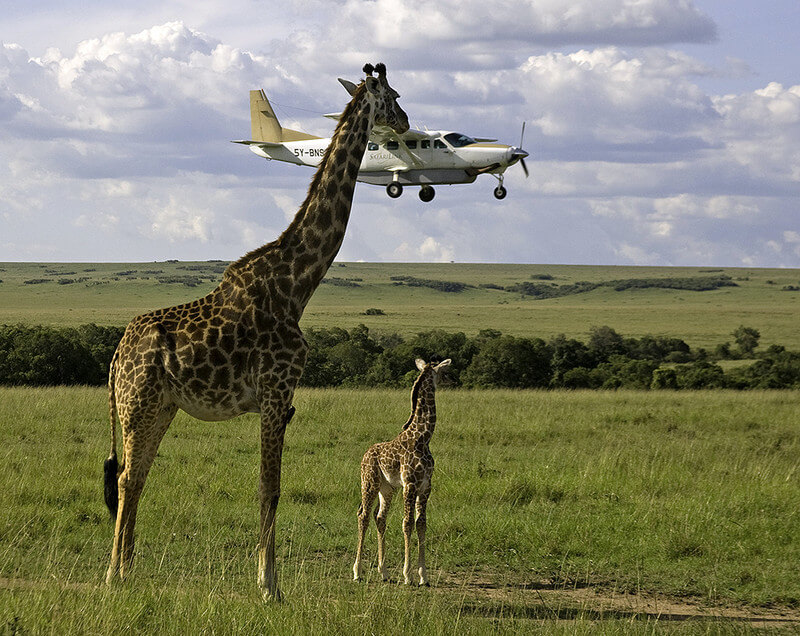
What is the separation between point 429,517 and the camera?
10750 millimetres

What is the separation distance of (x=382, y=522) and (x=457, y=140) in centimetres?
2876

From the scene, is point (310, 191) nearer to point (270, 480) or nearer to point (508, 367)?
point (270, 480)

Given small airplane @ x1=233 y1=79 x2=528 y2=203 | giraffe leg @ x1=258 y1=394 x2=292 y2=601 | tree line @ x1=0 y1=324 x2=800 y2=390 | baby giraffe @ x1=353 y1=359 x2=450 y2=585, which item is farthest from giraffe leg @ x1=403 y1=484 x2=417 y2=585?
small airplane @ x1=233 y1=79 x2=528 y2=203

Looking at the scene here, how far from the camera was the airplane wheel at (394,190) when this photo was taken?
34969 millimetres

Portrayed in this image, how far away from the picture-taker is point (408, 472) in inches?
322

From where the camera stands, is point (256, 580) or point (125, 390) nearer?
point (125, 390)

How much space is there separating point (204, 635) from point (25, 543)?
409cm

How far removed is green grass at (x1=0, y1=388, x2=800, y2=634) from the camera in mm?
6730

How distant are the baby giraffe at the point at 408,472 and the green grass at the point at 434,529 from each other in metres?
0.36

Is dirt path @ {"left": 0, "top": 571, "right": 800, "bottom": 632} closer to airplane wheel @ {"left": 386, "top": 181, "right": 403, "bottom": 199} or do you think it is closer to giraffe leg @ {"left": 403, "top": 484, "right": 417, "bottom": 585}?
giraffe leg @ {"left": 403, "top": 484, "right": 417, "bottom": 585}

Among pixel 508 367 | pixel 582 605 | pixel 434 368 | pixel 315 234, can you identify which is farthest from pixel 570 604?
pixel 508 367

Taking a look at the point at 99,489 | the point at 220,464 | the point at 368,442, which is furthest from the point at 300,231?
the point at 368,442

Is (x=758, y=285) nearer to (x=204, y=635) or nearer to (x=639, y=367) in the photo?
(x=639, y=367)

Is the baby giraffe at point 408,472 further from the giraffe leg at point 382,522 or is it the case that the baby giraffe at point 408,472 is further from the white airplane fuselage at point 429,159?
the white airplane fuselage at point 429,159
